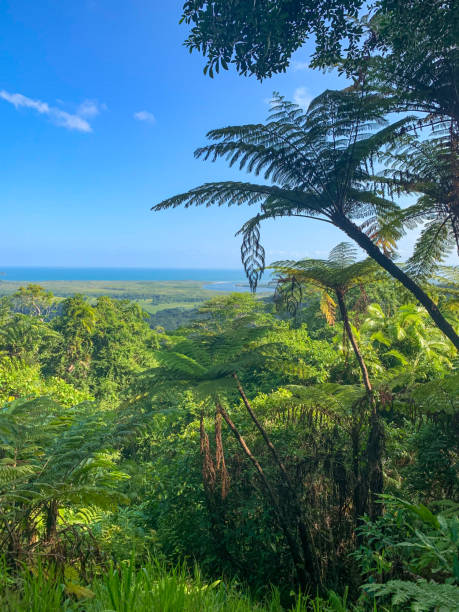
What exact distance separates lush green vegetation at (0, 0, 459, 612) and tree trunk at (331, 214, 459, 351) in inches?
0.8

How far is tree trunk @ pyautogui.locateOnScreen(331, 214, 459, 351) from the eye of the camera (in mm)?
4199

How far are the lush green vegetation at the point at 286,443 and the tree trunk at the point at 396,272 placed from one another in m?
0.02

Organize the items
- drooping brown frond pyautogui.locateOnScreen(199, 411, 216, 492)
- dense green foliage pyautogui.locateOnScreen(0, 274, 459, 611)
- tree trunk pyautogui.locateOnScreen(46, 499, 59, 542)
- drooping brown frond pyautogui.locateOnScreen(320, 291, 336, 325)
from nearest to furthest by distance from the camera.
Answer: dense green foliage pyautogui.locateOnScreen(0, 274, 459, 611)
tree trunk pyautogui.locateOnScreen(46, 499, 59, 542)
drooping brown frond pyautogui.locateOnScreen(199, 411, 216, 492)
drooping brown frond pyautogui.locateOnScreen(320, 291, 336, 325)

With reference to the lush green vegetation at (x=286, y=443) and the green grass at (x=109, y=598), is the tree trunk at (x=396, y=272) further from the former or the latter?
the green grass at (x=109, y=598)

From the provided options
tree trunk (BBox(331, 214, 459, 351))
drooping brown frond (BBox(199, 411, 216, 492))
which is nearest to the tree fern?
tree trunk (BBox(331, 214, 459, 351))

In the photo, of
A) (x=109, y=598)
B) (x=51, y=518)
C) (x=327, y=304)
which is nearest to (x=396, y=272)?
(x=327, y=304)

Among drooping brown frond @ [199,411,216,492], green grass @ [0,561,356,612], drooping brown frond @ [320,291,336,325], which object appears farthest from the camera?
drooping brown frond @ [320,291,336,325]

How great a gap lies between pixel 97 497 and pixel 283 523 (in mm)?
1468

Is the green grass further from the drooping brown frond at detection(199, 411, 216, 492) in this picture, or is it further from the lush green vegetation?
the drooping brown frond at detection(199, 411, 216, 492)

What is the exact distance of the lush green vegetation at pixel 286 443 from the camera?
1.99 m

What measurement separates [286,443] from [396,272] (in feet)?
9.14

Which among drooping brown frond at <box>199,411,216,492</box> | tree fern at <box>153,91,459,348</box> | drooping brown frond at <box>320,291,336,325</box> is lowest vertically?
drooping brown frond at <box>199,411,216,492</box>

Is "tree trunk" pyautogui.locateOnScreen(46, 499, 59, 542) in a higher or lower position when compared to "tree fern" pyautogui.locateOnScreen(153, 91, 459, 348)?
lower

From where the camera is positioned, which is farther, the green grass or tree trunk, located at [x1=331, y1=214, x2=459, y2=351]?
tree trunk, located at [x1=331, y1=214, x2=459, y2=351]
